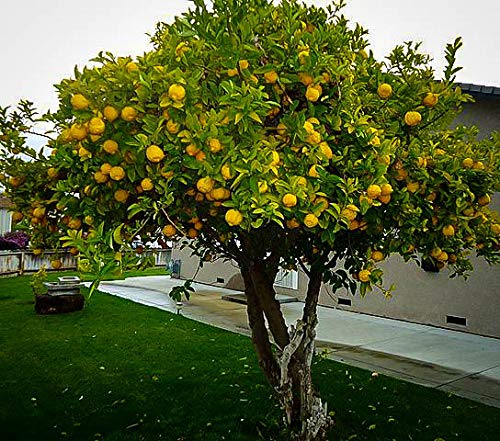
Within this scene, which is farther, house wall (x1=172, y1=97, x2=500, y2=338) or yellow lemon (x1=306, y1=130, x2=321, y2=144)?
house wall (x1=172, y1=97, x2=500, y2=338)

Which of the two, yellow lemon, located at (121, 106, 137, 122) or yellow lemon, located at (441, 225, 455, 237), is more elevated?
yellow lemon, located at (121, 106, 137, 122)

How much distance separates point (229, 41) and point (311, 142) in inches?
19.3

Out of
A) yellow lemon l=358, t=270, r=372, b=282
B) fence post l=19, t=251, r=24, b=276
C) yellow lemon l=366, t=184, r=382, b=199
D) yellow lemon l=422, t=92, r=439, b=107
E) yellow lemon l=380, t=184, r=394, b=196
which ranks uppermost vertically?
yellow lemon l=422, t=92, r=439, b=107

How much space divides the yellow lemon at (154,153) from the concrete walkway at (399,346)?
417 centimetres

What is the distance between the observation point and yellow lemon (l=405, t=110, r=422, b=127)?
7.45 feet

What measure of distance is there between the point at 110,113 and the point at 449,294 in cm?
727

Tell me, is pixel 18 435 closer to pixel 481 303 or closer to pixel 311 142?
pixel 311 142

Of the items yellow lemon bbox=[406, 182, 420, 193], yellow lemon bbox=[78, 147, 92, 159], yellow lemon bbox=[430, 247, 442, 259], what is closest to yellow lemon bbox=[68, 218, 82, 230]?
yellow lemon bbox=[78, 147, 92, 159]

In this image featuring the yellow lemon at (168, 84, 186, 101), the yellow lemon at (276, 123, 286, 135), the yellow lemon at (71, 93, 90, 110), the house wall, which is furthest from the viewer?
the house wall

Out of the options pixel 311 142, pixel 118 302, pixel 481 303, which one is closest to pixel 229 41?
pixel 311 142

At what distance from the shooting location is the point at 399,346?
6695 mm

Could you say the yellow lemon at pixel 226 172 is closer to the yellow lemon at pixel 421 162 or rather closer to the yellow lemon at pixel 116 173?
the yellow lemon at pixel 116 173

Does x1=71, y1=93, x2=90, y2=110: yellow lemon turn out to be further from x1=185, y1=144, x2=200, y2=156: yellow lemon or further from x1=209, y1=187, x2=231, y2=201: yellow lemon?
x1=209, y1=187, x2=231, y2=201: yellow lemon

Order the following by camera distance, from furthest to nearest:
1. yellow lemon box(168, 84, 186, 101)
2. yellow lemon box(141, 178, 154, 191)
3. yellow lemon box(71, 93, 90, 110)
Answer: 1. yellow lemon box(141, 178, 154, 191)
2. yellow lemon box(71, 93, 90, 110)
3. yellow lemon box(168, 84, 186, 101)
